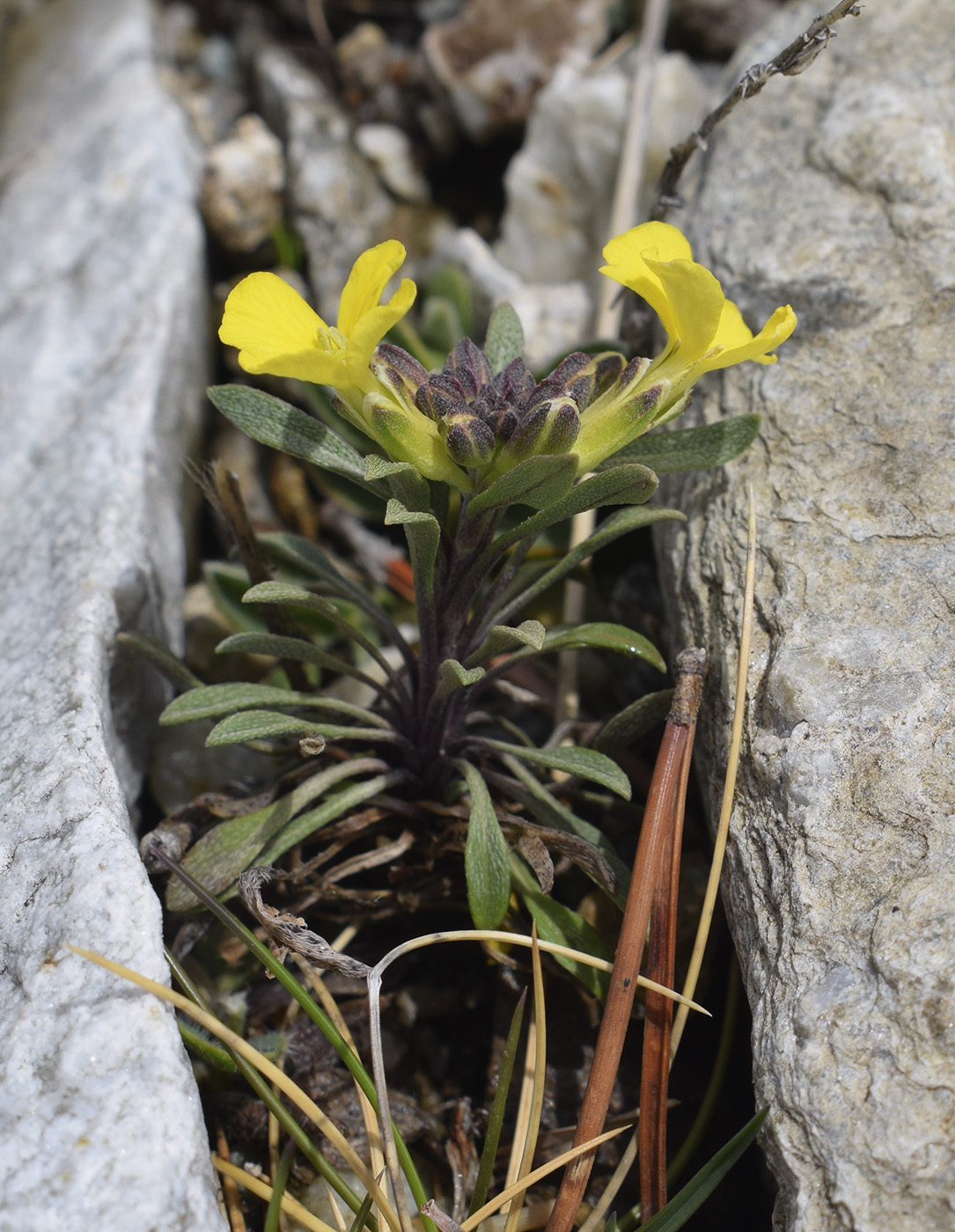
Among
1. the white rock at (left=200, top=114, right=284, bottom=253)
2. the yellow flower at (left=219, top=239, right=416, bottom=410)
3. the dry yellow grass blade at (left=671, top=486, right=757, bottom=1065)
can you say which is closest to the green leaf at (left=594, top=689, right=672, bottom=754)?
the dry yellow grass blade at (left=671, top=486, right=757, bottom=1065)

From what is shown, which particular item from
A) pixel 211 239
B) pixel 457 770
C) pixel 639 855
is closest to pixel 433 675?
pixel 457 770

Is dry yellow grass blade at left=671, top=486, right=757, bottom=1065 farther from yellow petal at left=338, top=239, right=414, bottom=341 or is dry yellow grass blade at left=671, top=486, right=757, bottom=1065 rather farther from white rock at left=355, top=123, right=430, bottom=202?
white rock at left=355, top=123, right=430, bottom=202

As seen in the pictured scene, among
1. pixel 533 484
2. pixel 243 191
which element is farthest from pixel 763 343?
pixel 243 191

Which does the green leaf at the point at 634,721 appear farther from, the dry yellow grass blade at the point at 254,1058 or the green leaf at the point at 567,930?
the dry yellow grass blade at the point at 254,1058

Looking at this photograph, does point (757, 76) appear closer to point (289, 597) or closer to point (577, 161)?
point (577, 161)

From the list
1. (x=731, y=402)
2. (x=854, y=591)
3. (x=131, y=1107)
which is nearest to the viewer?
(x=131, y=1107)

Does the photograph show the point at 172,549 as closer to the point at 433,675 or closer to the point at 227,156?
the point at 433,675
